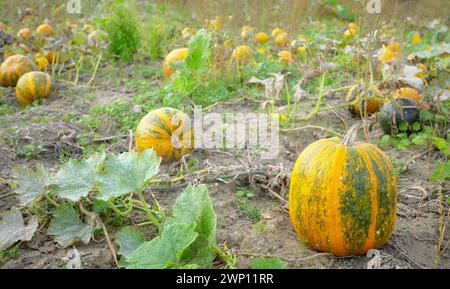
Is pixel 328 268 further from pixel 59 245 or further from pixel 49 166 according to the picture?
pixel 49 166

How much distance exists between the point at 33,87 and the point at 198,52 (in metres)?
1.72

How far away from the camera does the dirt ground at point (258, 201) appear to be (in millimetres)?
2242

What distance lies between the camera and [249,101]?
188 inches

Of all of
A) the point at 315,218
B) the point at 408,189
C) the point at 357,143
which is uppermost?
the point at 357,143

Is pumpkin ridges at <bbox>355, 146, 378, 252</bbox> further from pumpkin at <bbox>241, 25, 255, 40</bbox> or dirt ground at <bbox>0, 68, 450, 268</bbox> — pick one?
pumpkin at <bbox>241, 25, 255, 40</bbox>

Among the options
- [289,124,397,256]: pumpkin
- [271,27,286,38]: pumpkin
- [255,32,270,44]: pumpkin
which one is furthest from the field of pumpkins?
[271,27,286,38]: pumpkin

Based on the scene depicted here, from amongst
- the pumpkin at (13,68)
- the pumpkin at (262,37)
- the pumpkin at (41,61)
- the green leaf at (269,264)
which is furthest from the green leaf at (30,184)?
the pumpkin at (262,37)

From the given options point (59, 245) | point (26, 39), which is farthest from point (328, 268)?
point (26, 39)

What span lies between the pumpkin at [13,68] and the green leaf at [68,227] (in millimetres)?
3252

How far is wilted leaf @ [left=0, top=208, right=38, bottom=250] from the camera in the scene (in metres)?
2.28

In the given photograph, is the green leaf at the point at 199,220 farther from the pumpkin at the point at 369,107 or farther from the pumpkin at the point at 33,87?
the pumpkin at the point at 33,87

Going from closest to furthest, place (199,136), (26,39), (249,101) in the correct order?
(199,136), (249,101), (26,39)

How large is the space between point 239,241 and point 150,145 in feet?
3.75

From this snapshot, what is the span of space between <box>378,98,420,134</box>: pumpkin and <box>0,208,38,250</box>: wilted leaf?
2.77 m
